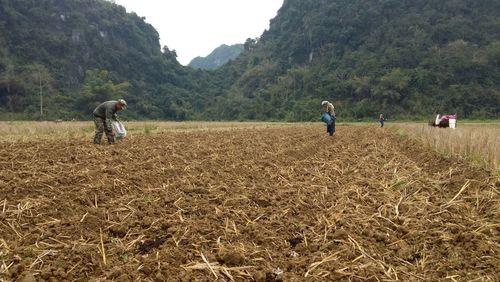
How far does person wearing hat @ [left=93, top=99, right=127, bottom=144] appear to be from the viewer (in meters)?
9.48

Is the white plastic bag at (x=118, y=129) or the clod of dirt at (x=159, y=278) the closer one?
the clod of dirt at (x=159, y=278)

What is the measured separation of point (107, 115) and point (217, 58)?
469 feet

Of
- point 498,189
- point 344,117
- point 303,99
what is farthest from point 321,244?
point 303,99

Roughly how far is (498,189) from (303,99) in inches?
1987

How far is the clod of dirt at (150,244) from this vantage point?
3.10 meters

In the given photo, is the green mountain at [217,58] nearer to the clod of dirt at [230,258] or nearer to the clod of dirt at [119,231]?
the clod of dirt at [119,231]

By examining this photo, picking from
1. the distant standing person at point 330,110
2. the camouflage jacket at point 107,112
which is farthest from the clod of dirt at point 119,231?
the distant standing person at point 330,110

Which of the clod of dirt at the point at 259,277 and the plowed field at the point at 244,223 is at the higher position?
the plowed field at the point at 244,223

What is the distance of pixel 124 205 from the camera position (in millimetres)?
4168

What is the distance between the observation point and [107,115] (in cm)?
946

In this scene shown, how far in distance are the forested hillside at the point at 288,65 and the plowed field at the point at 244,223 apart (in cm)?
4029

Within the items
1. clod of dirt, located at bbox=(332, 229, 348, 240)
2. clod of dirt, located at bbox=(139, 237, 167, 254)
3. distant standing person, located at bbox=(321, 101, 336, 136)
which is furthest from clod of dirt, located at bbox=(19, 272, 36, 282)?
distant standing person, located at bbox=(321, 101, 336, 136)

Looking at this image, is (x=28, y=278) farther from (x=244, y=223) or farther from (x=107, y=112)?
(x=107, y=112)

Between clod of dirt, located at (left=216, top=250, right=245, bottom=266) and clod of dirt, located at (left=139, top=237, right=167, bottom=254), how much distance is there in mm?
584
